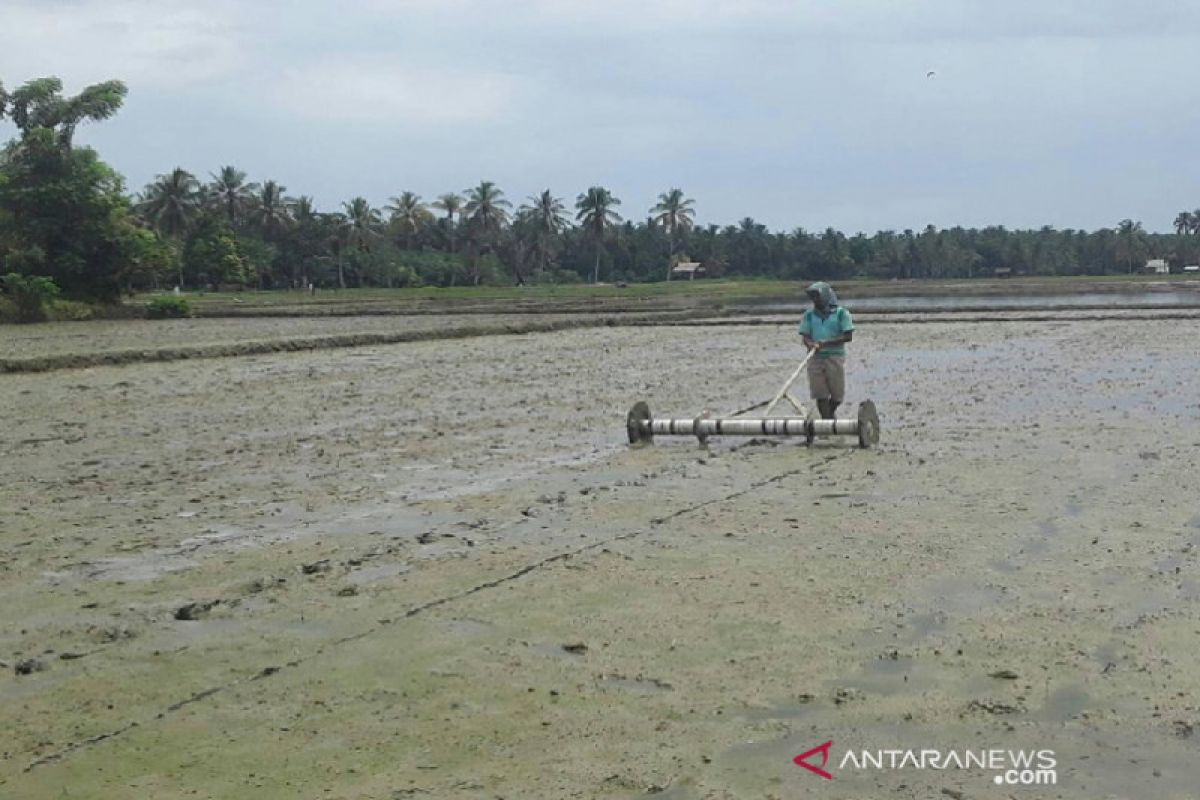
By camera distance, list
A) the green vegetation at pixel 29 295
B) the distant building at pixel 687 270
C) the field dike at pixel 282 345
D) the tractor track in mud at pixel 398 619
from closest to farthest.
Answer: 1. the tractor track in mud at pixel 398 619
2. the field dike at pixel 282 345
3. the green vegetation at pixel 29 295
4. the distant building at pixel 687 270

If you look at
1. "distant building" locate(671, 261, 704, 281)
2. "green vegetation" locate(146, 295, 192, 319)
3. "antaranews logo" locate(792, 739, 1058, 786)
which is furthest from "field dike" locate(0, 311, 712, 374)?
"distant building" locate(671, 261, 704, 281)

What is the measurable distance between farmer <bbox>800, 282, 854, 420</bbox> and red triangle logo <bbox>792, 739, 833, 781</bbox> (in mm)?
7376

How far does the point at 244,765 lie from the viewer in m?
3.84

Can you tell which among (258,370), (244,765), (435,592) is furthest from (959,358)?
(244,765)

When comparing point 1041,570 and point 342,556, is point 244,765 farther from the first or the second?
point 1041,570

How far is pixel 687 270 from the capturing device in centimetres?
9950

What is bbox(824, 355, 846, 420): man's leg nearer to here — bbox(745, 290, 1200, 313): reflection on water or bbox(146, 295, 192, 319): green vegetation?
bbox(745, 290, 1200, 313): reflection on water

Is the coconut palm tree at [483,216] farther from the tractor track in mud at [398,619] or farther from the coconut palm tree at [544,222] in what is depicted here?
the tractor track in mud at [398,619]

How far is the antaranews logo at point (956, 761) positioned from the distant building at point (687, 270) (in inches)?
3706

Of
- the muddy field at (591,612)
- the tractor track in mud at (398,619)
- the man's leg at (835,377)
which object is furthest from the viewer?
the man's leg at (835,377)

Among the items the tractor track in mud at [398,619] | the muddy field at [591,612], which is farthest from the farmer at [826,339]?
the tractor track in mud at [398,619]

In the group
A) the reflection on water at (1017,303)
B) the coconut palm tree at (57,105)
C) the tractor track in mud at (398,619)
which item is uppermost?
the coconut palm tree at (57,105)

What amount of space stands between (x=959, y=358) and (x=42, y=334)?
21.7 m

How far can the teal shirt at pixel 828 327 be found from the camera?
11.1 m
